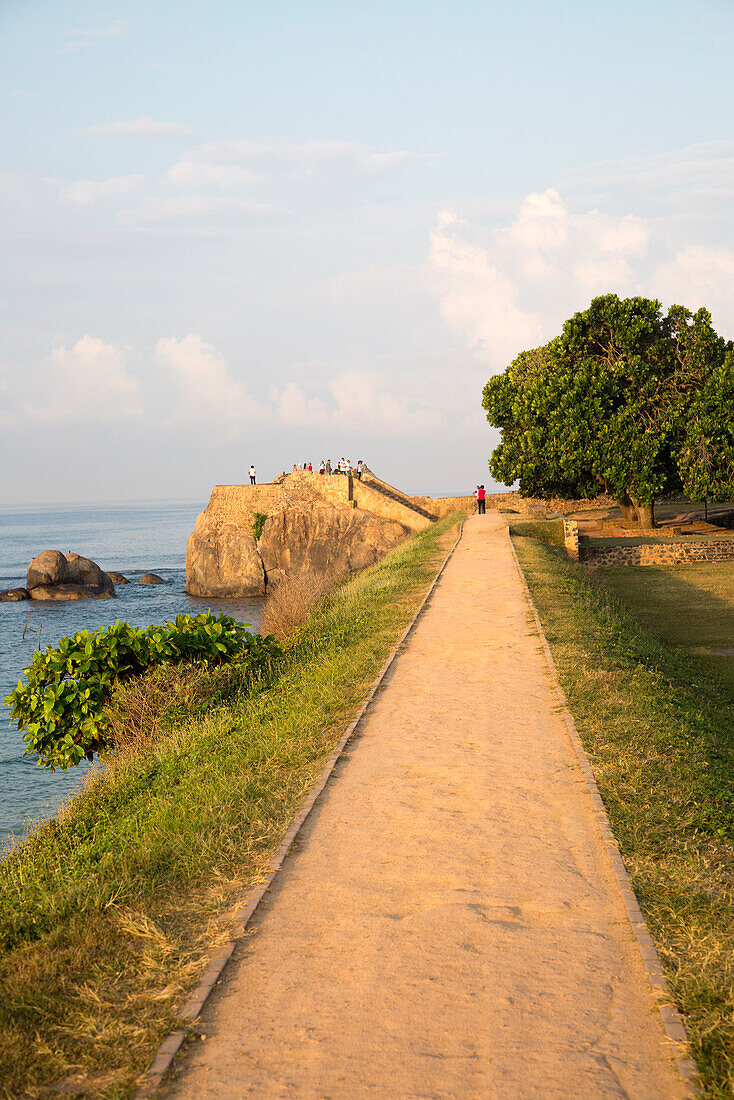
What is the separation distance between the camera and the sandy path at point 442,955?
12.1 feet

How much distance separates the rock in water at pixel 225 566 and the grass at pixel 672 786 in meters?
36.3

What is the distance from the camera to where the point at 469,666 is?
11.7m

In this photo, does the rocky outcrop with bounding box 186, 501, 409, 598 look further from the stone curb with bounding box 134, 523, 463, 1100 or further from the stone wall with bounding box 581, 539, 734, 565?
the stone curb with bounding box 134, 523, 463, 1100

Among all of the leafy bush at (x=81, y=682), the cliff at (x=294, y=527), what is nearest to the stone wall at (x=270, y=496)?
the cliff at (x=294, y=527)

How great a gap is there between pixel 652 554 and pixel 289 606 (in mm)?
17348

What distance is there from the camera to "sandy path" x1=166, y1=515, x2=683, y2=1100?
12.1 feet

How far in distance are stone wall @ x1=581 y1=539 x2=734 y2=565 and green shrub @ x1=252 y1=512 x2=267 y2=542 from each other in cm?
2537

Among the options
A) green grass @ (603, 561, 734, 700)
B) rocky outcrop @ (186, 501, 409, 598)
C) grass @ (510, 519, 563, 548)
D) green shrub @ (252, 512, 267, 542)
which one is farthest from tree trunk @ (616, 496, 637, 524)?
green shrub @ (252, 512, 267, 542)

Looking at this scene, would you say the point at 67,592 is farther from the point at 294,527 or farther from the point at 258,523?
the point at 294,527

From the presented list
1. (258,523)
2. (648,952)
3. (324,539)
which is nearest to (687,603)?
(648,952)

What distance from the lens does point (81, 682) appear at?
11.6 metres

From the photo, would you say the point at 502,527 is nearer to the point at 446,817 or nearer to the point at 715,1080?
the point at 446,817

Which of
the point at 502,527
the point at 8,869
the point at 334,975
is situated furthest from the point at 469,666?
the point at 502,527

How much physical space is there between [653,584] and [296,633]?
47.4 ft
